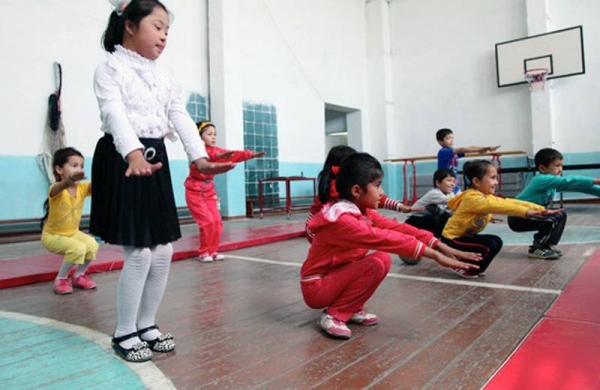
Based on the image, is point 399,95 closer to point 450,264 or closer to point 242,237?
point 242,237

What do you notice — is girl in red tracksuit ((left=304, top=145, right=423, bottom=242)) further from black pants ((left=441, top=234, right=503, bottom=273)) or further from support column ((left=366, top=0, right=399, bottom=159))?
support column ((left=366, top=0, right=399, bottom=159))

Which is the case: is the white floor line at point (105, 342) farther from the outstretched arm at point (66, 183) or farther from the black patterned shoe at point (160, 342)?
the outstretched arm at point (66, 183)

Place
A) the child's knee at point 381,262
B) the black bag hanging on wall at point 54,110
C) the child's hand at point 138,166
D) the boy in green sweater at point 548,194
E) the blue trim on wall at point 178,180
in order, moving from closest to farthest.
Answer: the child's hand at point 138,166 < the child's knee at point 381,262 < the boy in green sweater at point 548,194 < the blue trim on wall at point 178,180 < the black bag hanging on wall at point 54,110

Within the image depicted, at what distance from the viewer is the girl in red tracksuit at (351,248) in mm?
1709

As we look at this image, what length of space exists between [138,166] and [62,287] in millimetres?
1759

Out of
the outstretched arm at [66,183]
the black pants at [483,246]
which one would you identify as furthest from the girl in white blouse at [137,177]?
the black pants at [483,246]

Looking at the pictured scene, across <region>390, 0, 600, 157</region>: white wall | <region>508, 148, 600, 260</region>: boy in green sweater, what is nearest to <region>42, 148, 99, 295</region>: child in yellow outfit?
<region>508, 148, 600, 260</region>: boy in green sweater

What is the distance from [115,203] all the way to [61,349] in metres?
0.61

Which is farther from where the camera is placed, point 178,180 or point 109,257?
point 178,180

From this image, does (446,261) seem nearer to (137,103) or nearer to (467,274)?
(137,103)

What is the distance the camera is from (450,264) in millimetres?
1532

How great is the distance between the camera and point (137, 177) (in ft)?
5.24

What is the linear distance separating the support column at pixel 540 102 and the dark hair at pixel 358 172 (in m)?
8.25

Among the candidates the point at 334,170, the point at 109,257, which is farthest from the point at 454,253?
the point at 109,257
